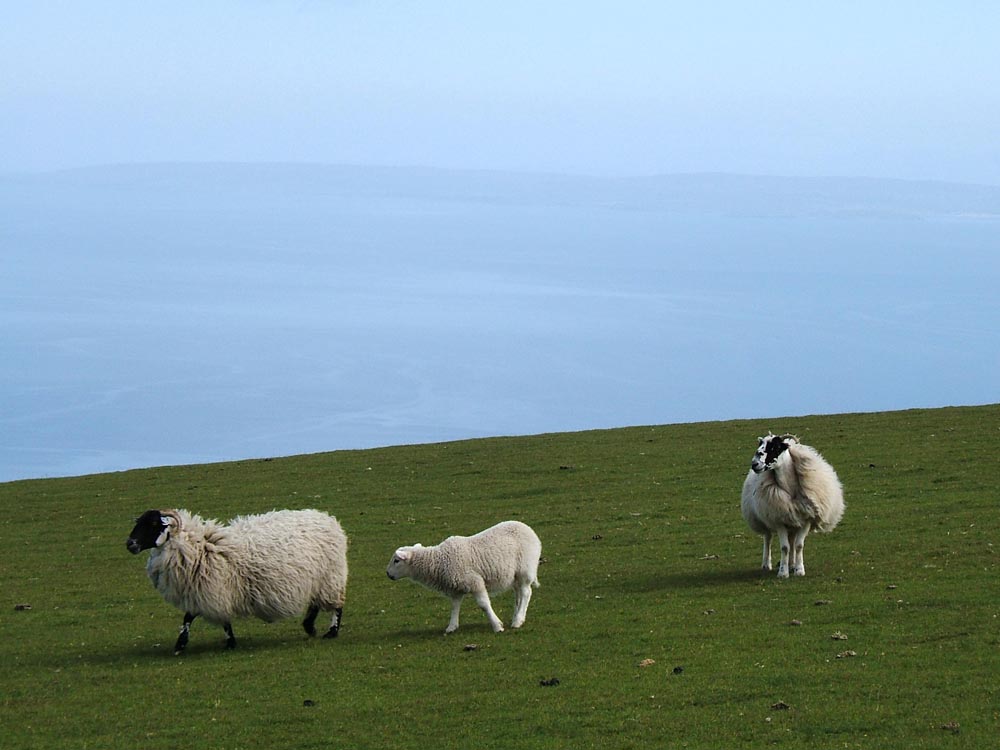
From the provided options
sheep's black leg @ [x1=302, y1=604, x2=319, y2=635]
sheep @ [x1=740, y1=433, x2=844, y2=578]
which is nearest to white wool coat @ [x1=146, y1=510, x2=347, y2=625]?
sheep's black leg @ [x1=302, y1=604, x2=319, y2=635]

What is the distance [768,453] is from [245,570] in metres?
7.38

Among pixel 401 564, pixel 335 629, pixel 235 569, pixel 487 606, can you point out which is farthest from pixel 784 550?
pixel 235 569

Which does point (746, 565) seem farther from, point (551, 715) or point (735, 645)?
point (551, 715)

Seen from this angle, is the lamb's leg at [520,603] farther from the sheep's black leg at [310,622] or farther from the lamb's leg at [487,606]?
the sheep's black leg at [310,622]

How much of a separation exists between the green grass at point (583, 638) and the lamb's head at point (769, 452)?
1651mm

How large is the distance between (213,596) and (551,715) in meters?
5.26

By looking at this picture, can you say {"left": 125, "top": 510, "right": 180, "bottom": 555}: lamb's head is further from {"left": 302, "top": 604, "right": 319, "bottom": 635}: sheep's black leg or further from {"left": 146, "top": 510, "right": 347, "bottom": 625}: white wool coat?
{"left": 302, "top": 604, "right": 319, "bottom": 635}: sheep's black leg

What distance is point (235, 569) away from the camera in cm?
1478

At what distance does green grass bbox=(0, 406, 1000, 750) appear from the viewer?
10.9 m

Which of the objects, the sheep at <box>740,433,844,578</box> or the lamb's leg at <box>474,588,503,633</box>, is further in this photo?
the sheep at <box>740,433,844,578</box>

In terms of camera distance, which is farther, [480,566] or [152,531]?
[152,531]

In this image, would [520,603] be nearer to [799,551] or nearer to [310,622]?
[310,622]

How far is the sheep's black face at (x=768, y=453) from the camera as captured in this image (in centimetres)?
1670

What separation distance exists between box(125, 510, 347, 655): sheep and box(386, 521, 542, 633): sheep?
40.7 inches
